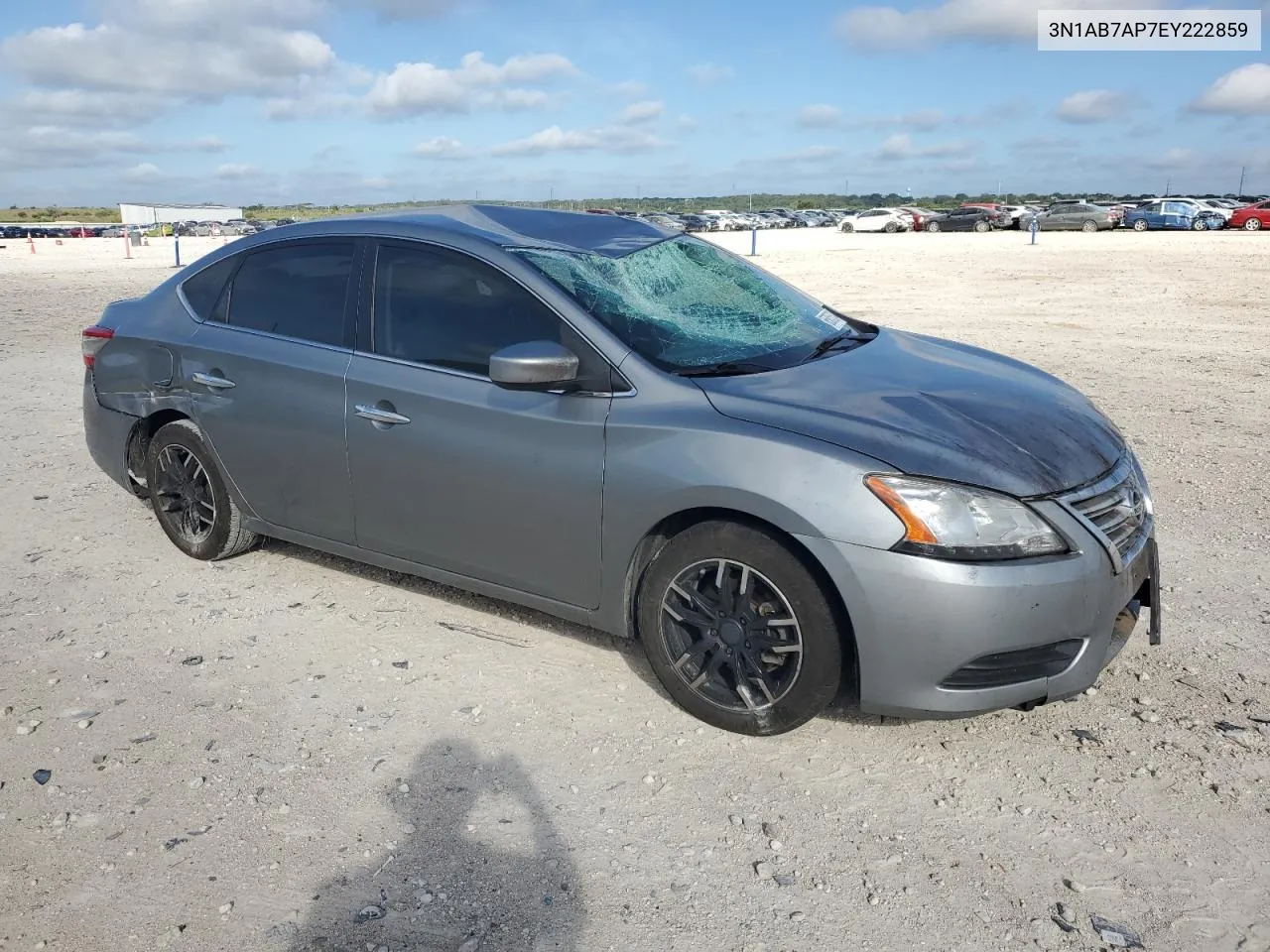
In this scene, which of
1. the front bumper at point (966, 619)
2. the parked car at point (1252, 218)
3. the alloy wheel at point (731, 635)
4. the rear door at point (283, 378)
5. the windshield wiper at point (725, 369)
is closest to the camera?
the front bumper at point (966, 619)

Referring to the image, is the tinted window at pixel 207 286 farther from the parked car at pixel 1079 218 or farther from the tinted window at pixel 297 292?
the parked car at pixel 1079 218

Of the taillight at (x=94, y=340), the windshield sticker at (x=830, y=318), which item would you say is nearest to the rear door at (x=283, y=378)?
the taillight at (x=94, y=340)

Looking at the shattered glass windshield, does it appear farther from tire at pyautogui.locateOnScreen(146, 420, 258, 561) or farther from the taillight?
the taillight

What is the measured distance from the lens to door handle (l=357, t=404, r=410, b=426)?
3992 millimetres

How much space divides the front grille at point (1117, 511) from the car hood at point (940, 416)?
0.05 meters

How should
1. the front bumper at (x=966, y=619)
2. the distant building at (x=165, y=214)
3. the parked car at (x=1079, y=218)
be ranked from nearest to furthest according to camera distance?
1. the front bumper at (x=966, y=619)
2. the parked car at (x=1079, y=218)
3. the distant building at (x=165, y=214)

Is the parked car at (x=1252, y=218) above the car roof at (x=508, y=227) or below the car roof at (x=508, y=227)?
above

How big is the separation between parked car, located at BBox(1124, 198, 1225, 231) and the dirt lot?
4609 centimetres

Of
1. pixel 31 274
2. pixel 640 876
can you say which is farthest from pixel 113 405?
pixel 31 274

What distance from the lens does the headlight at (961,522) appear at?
2.98m

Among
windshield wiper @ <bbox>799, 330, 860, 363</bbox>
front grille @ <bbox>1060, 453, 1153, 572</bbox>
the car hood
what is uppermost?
windshield wiper @ <bbox>799, 330, 860, 363</bbox>

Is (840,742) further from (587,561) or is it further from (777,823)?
(587,561)

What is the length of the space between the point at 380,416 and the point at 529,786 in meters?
1.65

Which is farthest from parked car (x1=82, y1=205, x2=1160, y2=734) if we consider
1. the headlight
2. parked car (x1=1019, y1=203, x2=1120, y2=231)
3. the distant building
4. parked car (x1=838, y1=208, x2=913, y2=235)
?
the distant building
